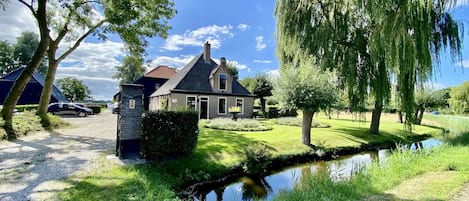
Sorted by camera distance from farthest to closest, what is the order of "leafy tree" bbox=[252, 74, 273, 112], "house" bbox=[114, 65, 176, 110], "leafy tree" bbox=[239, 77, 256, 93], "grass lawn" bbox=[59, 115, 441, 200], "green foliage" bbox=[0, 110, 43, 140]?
1. "house" bbox=[114, 65, 176, 110]
2. "leafy tree" bbox=[239, 77, 256, 93]
3. "leafy tree" bbox=[252, 74, 273, 112]
4. "green foliage" bbox=[0, 110, 43, 140]
5. "grass lawn" bbox=[59, 115, 441, 200]

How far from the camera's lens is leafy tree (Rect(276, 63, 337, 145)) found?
9.85 m

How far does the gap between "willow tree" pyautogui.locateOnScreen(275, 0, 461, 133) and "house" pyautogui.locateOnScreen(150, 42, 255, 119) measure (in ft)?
28.9

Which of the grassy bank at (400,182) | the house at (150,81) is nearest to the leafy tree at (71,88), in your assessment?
the house at (150,81)

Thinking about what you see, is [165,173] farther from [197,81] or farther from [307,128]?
[197,81]

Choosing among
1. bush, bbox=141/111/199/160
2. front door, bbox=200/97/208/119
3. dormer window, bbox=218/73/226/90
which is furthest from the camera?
dormer window, bbox=218/73/226/90

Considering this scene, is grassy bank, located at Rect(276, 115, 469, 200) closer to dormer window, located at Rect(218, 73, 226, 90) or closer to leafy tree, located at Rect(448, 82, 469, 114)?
dormer window, located at Rect(218, 73, 226, 90)

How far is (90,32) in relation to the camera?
1218 cm

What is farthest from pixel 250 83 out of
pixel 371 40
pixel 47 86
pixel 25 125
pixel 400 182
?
pixel 400 182

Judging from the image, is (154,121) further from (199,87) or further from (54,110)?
(54,110)

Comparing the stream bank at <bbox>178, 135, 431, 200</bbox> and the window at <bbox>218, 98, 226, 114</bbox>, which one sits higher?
the window at <bbox>218, 98, 226, 114</bbox>

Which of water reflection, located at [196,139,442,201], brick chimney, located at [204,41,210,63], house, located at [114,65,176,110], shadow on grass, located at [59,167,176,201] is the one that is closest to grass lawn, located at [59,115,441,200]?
shadow on grass, located at [59,167,176,201]

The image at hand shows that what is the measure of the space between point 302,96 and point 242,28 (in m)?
10.6

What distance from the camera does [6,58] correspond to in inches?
1636

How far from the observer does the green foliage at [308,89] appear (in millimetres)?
9852
